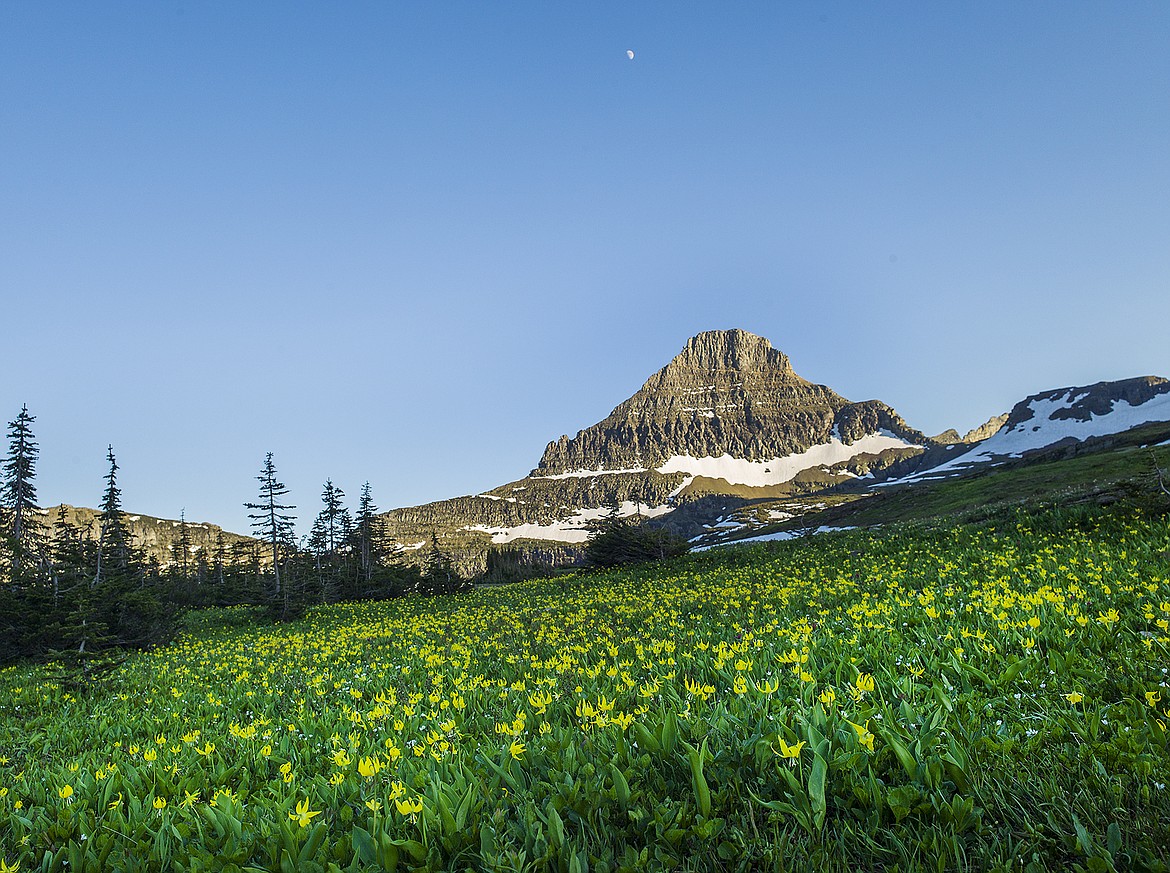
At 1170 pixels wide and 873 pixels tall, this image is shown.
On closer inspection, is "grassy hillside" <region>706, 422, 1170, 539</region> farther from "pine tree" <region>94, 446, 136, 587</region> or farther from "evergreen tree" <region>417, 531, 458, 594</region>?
"pine tree" <region>94, 446, 136, 587</region>

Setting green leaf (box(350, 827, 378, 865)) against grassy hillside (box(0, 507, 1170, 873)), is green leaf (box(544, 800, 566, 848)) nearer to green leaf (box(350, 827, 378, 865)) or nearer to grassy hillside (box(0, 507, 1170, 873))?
grassy hillside (box(0, 507, 1170, 873))

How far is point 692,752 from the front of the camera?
3.54 meters

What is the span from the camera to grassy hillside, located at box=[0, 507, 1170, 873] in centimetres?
290

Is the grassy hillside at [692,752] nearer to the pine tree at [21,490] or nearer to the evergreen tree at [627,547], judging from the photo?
the evergreen tree at [627,547]

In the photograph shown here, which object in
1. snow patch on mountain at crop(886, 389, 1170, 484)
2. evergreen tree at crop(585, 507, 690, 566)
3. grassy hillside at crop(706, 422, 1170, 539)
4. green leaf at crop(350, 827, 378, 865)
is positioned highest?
snow patch on mountain at crop(886, 389, 1170, 484)

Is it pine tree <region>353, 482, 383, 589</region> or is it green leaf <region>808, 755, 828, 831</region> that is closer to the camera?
green leaf <region>808, 755, 828, 831</region>

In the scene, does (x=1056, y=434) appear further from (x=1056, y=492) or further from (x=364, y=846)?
(x=364, y=846)

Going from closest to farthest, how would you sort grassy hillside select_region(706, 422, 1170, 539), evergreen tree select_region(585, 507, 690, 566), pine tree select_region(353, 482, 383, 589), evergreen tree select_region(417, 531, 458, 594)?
grassy hillside select_region(706, 422, 1170, 539)
evergreen tree select_region(585, 507, 690, 566)
evergreen tree select_region(417, 531, 458, 594)
pine tree select_region(353, 482, 383, 589)

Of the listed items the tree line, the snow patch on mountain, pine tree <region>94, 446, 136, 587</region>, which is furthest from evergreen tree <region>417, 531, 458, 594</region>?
the snow patch on mountain

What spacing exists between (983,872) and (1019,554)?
1146 centimetres

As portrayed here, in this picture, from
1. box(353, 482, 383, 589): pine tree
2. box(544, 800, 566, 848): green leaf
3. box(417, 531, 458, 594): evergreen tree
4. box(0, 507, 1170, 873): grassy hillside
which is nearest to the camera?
box(0, 507, 1170, 873): grassy hillside

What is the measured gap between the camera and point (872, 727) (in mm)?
3912

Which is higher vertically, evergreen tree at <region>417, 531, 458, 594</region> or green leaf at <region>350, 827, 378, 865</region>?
evergreen tree at <region>417, 531, 458, 594</region>

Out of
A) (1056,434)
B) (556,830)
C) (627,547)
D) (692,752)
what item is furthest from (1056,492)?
(1056,434)
